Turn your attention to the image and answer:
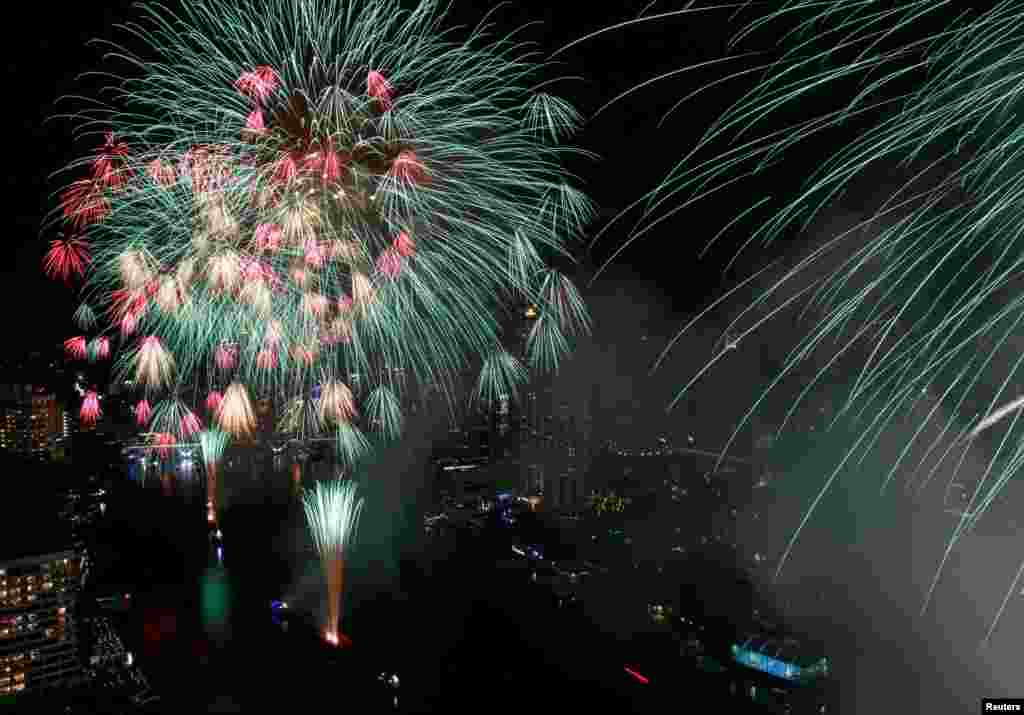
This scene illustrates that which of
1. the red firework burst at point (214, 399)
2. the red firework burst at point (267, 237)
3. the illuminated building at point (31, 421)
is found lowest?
the illuminated building at point (31, 421)

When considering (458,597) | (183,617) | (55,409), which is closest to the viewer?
(183,617)

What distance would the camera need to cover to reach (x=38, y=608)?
24297mm

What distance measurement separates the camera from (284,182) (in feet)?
24.4

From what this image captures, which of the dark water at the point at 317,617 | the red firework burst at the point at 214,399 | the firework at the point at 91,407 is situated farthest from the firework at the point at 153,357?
the firework at the point at 91,407

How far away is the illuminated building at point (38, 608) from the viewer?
23562mm

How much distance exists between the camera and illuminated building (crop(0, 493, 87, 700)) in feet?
77.3

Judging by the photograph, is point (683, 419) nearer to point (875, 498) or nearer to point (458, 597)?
point (875, 498)

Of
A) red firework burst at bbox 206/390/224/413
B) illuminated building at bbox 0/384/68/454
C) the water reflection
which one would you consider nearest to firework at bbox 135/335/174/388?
red firework burst at bbox 206/390/224/413

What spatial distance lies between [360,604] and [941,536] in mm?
18439

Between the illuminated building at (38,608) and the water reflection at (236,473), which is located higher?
the water reflection at (236,473)

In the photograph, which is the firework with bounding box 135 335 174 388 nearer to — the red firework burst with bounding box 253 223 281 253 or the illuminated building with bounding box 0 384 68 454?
the red firework burst with bounding box 253 223 281 253

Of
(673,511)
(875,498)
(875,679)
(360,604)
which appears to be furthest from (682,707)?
(673,511)

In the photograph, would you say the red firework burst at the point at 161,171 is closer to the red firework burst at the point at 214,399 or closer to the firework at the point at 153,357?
the firework at the point at 153,357

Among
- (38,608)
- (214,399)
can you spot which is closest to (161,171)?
(214,399)
